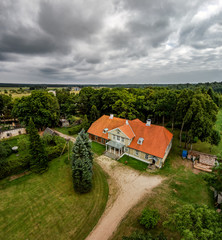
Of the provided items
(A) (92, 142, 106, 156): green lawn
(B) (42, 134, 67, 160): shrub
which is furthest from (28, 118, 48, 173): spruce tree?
(A) (92, 142, 106, 156): green lawn

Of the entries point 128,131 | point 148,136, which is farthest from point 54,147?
point 148,136

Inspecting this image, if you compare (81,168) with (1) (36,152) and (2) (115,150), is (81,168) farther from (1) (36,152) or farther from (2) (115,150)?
(2) (115,150)

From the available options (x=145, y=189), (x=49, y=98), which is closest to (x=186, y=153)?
(x=145, y=189)

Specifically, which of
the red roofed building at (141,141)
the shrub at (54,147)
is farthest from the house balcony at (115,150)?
→ the shrub at (54,147)

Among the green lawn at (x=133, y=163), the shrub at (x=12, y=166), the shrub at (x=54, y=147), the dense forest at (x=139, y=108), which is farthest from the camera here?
the shrub at (x=54, y=147)

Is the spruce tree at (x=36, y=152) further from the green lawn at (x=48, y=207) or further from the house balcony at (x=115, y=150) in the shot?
the house balcony at (x=115, y=150)

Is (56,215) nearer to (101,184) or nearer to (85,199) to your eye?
(85,199)

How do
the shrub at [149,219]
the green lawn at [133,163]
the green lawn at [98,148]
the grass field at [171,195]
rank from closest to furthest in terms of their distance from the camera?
the shrub at [149,219], the grass field at [171,195], the green lawn at [133,163], the green lawn at [98,148]
